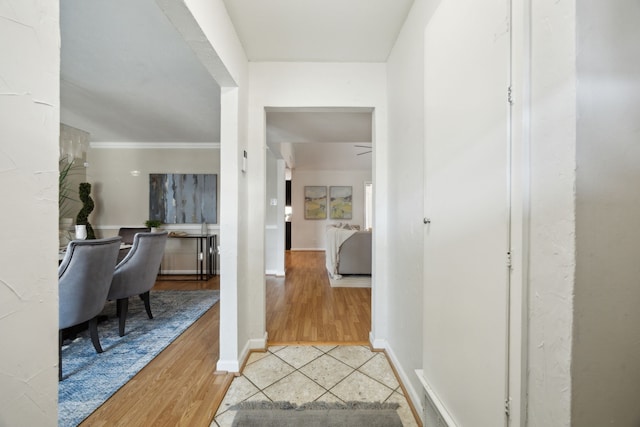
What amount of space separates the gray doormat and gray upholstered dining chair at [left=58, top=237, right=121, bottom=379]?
1.32 m

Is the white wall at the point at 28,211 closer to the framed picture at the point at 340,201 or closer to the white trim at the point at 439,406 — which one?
the white trim at the point at 439,406

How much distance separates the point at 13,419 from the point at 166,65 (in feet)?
8.35

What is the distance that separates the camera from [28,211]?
1.62 feet

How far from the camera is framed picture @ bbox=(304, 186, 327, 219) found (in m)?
8.02

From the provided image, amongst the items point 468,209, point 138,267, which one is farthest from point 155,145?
point 468,209

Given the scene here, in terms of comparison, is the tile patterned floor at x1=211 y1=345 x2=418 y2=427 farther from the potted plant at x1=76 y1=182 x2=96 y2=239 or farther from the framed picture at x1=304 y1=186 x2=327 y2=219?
the framed picture at x1=304 y1=186 x2=327 y2=219

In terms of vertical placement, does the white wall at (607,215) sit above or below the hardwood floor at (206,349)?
above

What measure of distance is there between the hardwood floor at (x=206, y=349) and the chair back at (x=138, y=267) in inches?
26.1

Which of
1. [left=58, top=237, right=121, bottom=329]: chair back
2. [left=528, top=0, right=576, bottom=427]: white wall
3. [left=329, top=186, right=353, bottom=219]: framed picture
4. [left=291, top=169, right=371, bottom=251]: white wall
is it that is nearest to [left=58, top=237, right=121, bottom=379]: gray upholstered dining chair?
[left=58, top=237, right=121, bottom=329]: chair back

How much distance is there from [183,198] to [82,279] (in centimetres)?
308

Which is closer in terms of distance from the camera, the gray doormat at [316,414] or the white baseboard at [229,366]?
the gray doormat at [316,414]

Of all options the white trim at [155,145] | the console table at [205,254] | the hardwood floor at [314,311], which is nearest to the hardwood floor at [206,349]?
the hardwood floor at [314,311]

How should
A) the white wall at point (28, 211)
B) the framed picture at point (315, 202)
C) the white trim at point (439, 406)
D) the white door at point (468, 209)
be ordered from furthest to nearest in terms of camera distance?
the framed picture at point (315, 202), the white trim at point (439, 406), the white door at point (468, 209), the white wall at point (28, 211)

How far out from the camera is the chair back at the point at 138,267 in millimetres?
2346
